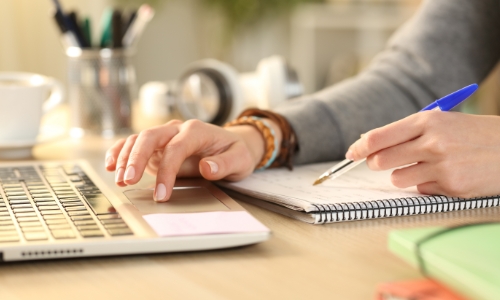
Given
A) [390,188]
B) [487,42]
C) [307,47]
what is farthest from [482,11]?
[307,47]

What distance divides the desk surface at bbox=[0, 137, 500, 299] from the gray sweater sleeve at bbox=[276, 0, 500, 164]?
0.33 meters

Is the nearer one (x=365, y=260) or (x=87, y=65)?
(x=365, y=260)

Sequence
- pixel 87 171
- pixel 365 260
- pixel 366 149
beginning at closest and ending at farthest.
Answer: pixel 365 260 < pixel 366 149 < pixel 87 171

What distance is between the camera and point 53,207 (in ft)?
1.87

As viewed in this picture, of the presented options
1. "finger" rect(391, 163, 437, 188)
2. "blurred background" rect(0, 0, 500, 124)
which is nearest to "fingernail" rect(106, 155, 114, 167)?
"finger" rect(391, 163, 437, 188)

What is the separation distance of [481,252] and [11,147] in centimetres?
80

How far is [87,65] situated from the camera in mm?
1162

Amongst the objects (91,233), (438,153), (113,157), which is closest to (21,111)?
(113,157)

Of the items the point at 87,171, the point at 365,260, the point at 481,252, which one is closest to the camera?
the point at 481,252

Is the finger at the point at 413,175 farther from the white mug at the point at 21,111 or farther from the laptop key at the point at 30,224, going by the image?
the white mug at the point at 21,111

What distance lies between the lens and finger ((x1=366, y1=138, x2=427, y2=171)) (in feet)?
2.04

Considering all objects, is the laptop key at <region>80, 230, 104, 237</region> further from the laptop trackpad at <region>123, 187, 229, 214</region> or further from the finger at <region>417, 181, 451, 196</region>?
the finger at <region>417, 181, 451, 196</region>

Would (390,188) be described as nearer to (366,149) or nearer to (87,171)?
(366,149)

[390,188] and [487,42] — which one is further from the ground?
[487,42]
